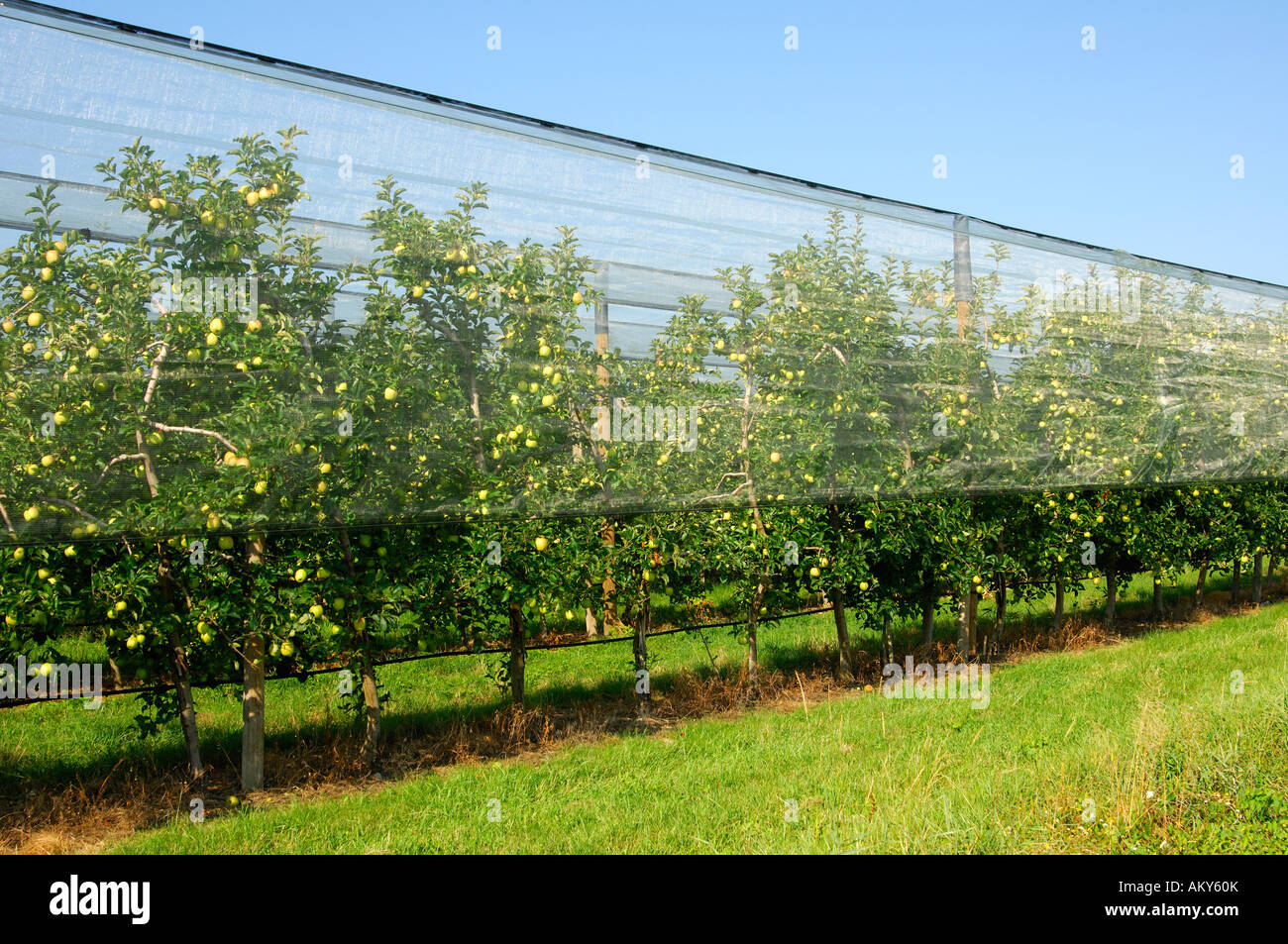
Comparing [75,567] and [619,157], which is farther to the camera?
[75,567]

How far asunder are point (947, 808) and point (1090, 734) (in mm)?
1595

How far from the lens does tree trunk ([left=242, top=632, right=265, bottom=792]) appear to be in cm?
412

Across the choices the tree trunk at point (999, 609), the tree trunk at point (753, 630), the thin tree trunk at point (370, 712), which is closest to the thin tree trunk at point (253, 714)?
the thin tree trunk at point (370, 712)

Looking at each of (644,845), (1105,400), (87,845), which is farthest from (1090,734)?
(87,845)

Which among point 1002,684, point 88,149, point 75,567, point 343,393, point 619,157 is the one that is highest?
point 619,157

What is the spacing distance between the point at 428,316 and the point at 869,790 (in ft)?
7.70

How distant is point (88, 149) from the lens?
2.05 metres

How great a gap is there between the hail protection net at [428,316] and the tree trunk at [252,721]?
1.91 m

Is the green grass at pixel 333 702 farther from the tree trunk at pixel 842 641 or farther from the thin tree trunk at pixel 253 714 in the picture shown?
the tree trunk at pixel 842 641

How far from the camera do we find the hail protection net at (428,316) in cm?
215

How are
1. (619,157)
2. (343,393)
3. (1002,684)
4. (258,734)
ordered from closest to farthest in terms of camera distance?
(343,393)
(619,157)
(258,734)
(1002,684)

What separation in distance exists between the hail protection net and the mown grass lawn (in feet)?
3.89

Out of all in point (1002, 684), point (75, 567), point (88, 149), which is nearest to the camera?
point (88, 149)
